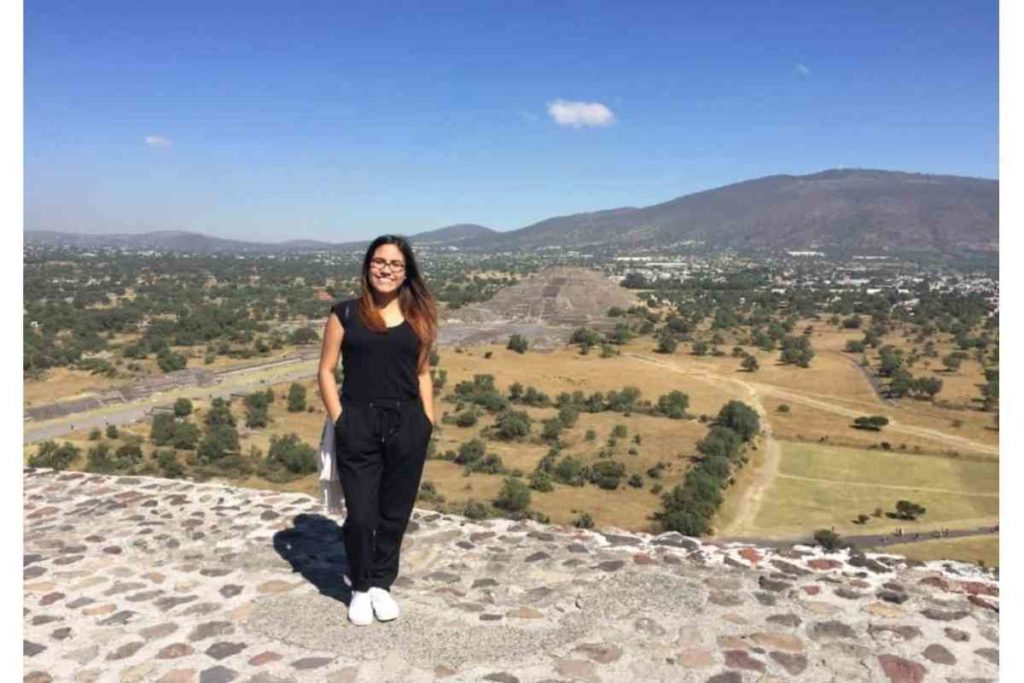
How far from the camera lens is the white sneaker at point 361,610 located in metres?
3.87

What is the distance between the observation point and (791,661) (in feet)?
11.6

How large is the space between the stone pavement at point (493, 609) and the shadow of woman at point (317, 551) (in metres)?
0.02

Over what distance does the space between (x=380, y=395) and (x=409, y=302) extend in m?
0.50

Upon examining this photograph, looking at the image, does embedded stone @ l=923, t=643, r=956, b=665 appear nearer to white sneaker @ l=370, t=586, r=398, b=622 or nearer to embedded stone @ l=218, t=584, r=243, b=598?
white sneaker @ l=370, t=586, r=398, b=622

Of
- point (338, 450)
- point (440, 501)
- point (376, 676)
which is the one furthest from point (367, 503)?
point (440, 501)

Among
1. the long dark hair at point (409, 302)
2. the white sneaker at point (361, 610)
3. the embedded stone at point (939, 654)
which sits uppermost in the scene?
the long dark hair at point (409, 302)

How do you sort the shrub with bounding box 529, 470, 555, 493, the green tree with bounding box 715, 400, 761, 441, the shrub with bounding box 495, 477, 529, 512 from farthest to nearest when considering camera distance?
the green tree with bounding box 715, 400, 761, 441 → the shrub with bounding box 529, 470, 555, 493 → the shrub with bounding box 495, 477, 529, 512

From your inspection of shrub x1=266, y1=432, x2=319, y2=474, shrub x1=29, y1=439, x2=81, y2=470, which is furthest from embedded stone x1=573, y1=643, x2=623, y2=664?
shrub x1=29, y1=439, x2=81, y2=470

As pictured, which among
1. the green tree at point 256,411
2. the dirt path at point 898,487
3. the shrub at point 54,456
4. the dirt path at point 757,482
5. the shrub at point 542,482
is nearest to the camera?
the dirt path at point 757,482

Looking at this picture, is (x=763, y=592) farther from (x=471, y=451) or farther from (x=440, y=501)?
(x=471, y=451)

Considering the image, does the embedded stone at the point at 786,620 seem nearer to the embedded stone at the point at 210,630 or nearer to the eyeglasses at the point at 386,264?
the eyeglasses at the point at 386,264

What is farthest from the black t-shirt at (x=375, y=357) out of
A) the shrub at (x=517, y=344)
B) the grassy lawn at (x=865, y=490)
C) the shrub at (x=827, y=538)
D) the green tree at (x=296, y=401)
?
the shrub at (x=517, y=344)

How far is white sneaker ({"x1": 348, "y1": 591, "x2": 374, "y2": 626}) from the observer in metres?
3.87

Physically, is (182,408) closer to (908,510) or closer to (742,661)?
(908,510)
